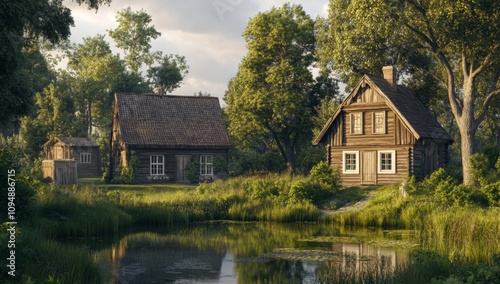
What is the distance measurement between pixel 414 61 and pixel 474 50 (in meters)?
10.6

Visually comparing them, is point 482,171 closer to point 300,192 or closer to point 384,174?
point 384,174

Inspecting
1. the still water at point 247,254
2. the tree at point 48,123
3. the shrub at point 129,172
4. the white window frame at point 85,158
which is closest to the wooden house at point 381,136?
the still water at point 247,254

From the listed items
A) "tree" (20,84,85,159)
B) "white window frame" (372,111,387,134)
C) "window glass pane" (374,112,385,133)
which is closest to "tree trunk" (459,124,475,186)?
"white window frame" (372,111,387,134)

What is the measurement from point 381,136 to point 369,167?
2104 mm

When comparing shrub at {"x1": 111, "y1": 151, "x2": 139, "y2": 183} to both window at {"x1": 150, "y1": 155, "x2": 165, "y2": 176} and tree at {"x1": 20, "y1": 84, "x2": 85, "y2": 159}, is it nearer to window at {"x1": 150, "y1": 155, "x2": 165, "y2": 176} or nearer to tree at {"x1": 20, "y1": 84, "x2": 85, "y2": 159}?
window at {"x1": 150, "y1": 155, "x2": 165, "y2": 176}

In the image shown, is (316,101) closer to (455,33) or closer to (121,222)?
(455,33)

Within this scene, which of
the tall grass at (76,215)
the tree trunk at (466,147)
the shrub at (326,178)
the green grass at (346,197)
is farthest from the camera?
the shrub at (326,178)

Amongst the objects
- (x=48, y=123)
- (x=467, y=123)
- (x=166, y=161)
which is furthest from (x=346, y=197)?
(x=48, y=123)

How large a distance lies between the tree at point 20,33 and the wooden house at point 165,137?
→ 2309 centimetres

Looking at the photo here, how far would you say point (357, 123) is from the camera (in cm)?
4038

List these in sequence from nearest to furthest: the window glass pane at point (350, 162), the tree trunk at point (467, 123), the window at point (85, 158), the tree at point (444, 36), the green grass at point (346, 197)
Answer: the tree at point (444, 36) → the green grass at point (346, 197) → the tree trunk at point (467, 123) → the window glass pane at point (350, 162) → the window at point (85, 158)

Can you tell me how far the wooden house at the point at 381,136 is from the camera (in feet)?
125

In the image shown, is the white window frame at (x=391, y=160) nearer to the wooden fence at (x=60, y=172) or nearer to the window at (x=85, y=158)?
the wooden fence at (x=60, y=172)

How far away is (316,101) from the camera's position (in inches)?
2074
